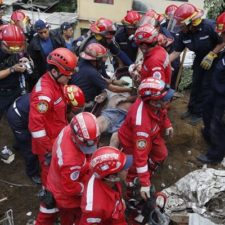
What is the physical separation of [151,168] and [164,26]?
4.23 metres

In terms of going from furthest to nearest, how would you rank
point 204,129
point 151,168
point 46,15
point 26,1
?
point 26,1, point 46,15, point 204,129, point 151,168

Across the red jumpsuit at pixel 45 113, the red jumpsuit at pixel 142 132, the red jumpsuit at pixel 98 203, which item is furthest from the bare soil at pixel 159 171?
the red jumpsuit at pixel 98 203

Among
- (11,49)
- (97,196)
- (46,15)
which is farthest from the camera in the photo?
(46,15)

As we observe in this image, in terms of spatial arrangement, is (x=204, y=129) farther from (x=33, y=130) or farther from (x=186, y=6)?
(x=33, y=130)

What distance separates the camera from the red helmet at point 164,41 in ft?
22.1

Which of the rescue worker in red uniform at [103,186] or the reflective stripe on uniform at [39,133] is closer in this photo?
the rescue worker in red uniform at [103,186]

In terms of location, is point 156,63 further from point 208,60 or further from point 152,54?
point 208,60

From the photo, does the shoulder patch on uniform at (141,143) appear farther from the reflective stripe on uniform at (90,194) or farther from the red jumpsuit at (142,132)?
the reflective stripe on uniform at (90,194)

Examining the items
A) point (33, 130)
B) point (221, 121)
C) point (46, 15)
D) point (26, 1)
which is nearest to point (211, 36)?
point (221, 121)

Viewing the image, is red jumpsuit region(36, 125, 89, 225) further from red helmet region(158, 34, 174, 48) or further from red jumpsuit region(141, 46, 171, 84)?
red helmet region(158, 34, 174, 48)

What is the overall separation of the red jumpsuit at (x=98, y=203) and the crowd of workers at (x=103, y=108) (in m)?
0.01

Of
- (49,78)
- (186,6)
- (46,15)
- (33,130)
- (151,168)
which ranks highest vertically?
(186,6)

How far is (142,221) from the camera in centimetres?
535

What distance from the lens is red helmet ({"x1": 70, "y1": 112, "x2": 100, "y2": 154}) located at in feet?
13.1
